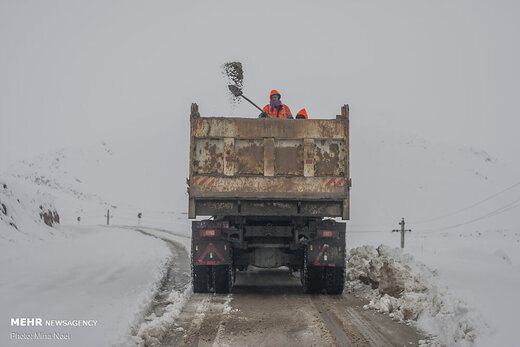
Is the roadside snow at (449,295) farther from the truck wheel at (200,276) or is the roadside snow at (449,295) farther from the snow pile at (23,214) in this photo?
the snow pile at (23,214)

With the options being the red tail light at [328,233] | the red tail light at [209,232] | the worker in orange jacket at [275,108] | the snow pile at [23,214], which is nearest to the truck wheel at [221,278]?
the red tail light at [209,232]

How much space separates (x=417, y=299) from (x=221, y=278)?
11.2 ft

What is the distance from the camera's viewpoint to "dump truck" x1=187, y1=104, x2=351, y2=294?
7879 mm

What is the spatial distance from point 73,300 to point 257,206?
10.5 ft

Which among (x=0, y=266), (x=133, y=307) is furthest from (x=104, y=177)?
(x=133, y=307)

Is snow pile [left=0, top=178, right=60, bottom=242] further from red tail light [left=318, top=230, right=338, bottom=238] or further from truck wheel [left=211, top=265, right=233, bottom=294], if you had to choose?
red tail light [left=318, top=230, right=338, bottom=238]

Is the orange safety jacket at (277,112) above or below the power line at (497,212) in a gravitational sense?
above

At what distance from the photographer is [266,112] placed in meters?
9.68

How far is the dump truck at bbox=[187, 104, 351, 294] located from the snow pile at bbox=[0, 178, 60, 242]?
7.07m

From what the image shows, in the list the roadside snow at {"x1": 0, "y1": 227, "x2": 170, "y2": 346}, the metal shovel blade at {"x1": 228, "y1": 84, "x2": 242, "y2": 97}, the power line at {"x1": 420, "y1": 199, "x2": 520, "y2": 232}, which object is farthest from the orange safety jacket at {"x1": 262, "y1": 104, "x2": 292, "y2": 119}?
the power line at {"x1": 420, "y1": 199, "x2": 520, "y2": 232}

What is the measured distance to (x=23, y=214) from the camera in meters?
15.6

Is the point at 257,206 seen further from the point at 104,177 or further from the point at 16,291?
the point at 104,177

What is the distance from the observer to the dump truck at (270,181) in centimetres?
788

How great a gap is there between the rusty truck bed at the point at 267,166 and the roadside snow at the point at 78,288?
1.98m
